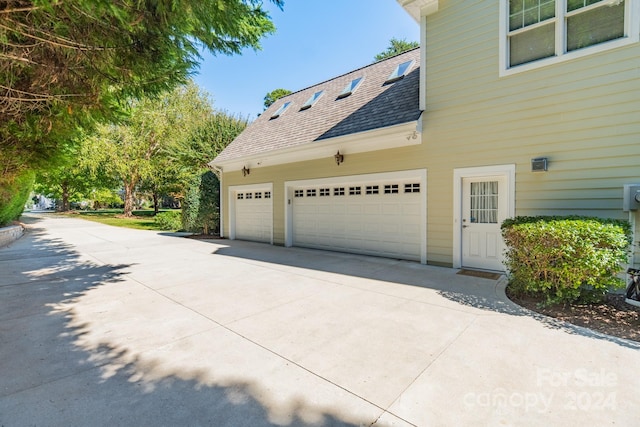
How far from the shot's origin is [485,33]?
590 cm

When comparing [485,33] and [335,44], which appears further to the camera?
[335,44]

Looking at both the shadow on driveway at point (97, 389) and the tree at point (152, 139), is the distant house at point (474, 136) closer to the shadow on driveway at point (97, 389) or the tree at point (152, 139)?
the shadow on driveway at point (97, 389)

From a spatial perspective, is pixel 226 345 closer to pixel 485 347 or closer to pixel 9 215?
pixel 485 347

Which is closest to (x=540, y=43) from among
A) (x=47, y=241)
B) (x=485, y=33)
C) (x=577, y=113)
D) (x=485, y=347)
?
(x=485, y=33)

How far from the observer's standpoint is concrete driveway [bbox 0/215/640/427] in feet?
6.92

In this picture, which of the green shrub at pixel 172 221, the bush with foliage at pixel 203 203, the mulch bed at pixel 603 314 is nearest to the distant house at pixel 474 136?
the mulch bed at pixel 603 314

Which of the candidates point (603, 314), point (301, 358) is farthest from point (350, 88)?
point (301, 358)

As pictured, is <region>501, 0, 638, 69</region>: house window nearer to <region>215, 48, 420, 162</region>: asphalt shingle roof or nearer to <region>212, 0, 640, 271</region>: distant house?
<region>212, 0, 640, 271</region>: distant house

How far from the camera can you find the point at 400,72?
28.5 feet

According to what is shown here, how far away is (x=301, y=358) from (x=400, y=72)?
8404 mm

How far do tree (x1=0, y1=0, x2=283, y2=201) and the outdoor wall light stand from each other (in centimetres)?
498

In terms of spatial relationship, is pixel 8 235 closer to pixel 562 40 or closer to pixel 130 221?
pixel 130 221

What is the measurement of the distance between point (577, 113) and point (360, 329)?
5.11 meters

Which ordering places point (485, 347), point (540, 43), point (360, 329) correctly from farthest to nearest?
1. point (540, 43)
2. point (360, 329)
3. point (485, 347)
